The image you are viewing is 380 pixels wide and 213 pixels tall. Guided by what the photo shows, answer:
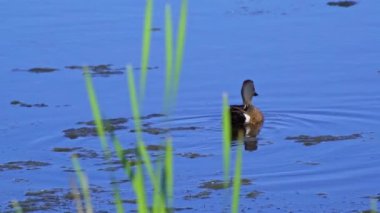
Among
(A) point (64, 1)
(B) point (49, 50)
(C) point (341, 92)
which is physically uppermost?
(A) point (64, 1)

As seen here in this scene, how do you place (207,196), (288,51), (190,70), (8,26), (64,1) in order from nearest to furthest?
(207,196) → (190,70) → (288,51) → (8,26) → (64,1)

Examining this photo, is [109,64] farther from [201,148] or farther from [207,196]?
[207,196]

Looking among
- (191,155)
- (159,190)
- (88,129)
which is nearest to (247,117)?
(191,155)

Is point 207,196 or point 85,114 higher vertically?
point 85,114

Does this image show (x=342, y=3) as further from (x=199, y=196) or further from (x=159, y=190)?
(x=159, y=190)

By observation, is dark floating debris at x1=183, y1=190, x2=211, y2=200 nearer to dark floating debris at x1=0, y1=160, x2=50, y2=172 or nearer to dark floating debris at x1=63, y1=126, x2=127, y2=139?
dark floating debris at x1=0, y1=160, x2=50, y2=172

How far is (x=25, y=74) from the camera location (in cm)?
1173

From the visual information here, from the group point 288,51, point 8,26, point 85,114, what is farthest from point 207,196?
point 8,26

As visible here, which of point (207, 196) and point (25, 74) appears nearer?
point (207, 196)

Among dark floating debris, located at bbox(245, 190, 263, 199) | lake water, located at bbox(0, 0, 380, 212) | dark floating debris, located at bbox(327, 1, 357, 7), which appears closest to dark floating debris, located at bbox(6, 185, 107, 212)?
lake water, located at bbox(0, 0, 380, 212)

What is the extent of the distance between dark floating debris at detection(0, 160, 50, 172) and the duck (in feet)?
6.62

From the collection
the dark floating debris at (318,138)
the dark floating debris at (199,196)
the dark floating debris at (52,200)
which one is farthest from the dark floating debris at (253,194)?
the dark floating debris at (318,138)

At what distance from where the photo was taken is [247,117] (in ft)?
33.7

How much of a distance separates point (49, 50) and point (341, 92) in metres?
Answer: 3.45
